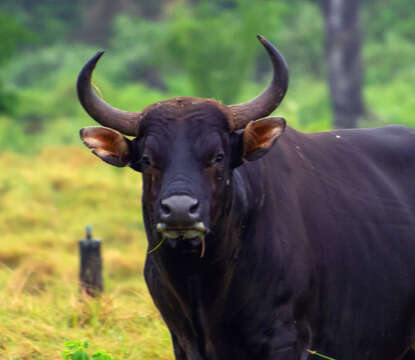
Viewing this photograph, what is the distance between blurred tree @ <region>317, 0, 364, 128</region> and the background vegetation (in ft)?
1.34

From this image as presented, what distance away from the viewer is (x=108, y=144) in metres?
3.74

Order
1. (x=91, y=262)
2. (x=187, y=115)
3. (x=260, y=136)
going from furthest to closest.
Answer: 1. (x=91, y=262)
2. (x=260, y=136)
3. (x=187, y=115)

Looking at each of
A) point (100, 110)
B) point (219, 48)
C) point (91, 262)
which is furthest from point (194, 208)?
point (219, 48)

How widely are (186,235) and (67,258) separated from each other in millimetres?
6303

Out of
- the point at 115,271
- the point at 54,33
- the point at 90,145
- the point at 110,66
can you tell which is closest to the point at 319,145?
the point at 90,145

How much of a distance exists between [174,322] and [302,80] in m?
18.9

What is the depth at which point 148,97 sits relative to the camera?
1995 cm

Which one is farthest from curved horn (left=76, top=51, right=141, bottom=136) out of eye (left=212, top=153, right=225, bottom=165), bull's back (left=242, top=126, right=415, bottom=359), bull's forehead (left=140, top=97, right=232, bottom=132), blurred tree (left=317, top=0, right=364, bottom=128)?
blurred tree (left=317, top=0, right=364, bottom=128)

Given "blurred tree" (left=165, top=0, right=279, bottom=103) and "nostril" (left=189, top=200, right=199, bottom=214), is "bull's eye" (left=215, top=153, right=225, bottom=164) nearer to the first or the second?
"nostril" (left=189, top=200, right=199, bottom=214)

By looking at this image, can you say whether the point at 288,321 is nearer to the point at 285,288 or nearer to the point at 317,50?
the point at 285,288

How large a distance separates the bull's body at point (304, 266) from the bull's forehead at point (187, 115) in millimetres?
310

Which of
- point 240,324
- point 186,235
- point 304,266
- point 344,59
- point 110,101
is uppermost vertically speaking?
point 344,59

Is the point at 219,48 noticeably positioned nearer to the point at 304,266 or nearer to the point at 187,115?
the point at 304,266

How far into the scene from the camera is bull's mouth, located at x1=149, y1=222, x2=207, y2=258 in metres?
3.22
